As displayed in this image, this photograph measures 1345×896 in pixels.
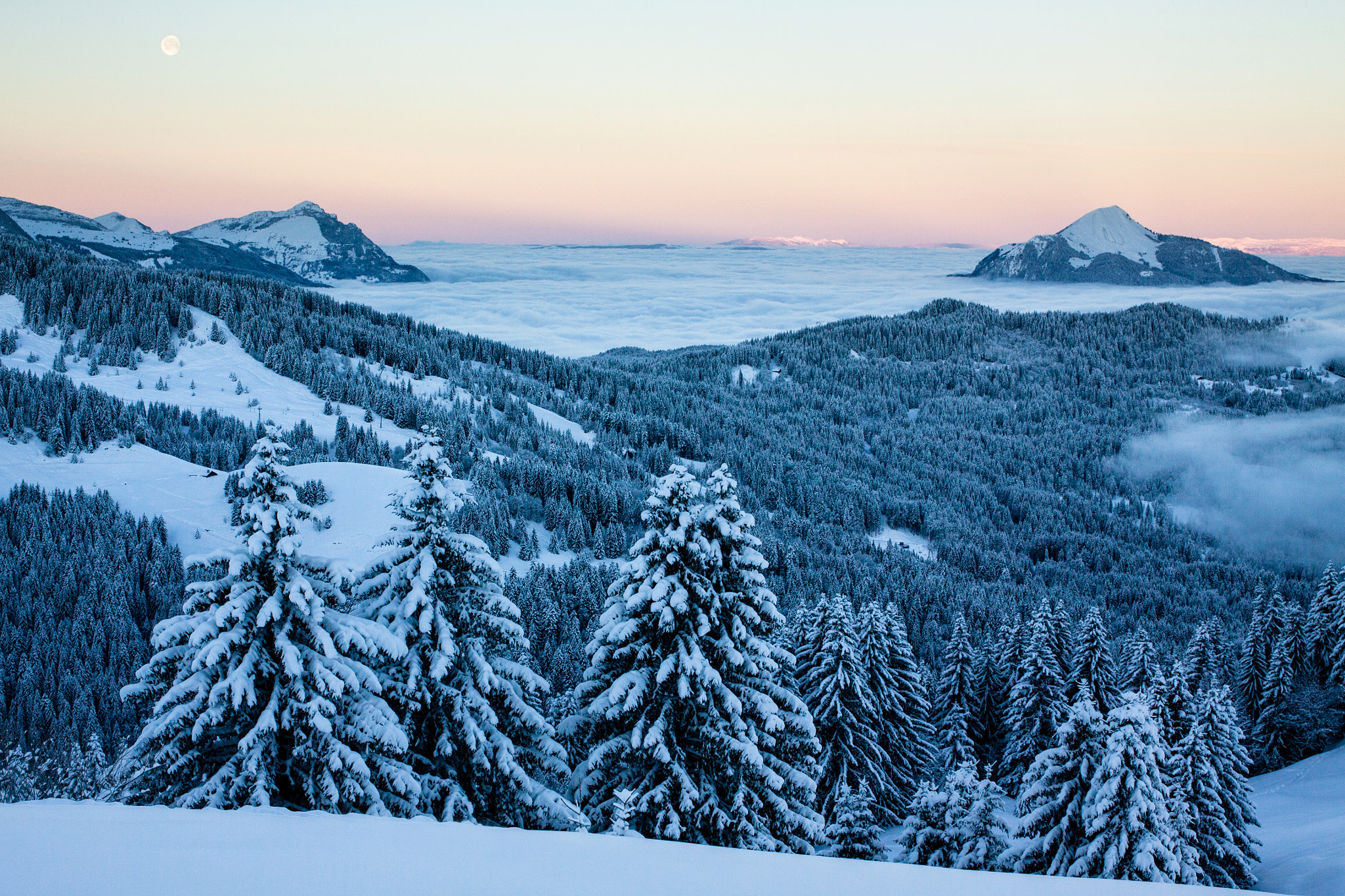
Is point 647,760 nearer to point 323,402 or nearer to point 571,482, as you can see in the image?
point 571,482

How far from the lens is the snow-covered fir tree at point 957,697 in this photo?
34.8 metres

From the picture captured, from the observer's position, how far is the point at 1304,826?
2642 cm

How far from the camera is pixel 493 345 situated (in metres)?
145

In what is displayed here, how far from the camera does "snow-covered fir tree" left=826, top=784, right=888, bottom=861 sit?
18.0m

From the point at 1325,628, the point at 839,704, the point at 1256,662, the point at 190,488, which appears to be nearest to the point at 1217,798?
the point at 839,704

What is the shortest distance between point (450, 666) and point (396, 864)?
17.0 feet

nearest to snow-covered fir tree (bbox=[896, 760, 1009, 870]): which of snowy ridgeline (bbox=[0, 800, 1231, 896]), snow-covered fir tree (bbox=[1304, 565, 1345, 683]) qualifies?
snowy ridgeline (bbox=[0, 800, 1231, 896])

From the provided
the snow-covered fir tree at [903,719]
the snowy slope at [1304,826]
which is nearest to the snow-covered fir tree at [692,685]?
the snowy slope at [1304,826]

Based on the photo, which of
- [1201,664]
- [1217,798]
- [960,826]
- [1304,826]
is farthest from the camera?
[1201,664]

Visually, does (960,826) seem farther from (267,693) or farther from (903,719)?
(267,693)

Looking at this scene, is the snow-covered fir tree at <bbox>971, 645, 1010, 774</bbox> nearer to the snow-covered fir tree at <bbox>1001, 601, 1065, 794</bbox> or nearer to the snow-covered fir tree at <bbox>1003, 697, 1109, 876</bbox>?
the snow-covered fir tree at <bbox>1001, 601, 1065, 794</bbox>

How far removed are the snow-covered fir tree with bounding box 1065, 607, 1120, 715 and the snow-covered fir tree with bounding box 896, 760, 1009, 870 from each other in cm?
1632

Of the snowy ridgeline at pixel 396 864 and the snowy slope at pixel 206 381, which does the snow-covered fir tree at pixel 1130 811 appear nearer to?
the snowy ridgeline at pixel 396 864

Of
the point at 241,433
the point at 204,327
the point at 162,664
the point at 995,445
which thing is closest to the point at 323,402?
the point at 241,433
